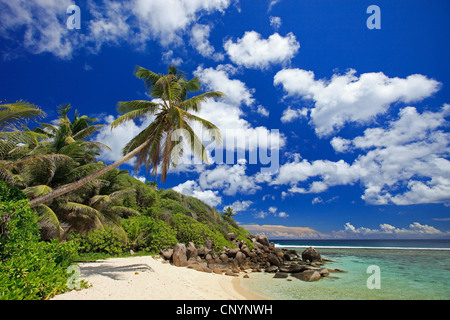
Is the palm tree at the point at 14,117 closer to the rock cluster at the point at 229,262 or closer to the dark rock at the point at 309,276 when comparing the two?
the rock cluster at the point at 229,262

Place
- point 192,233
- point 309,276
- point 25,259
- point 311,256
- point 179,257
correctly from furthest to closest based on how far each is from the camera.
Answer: point 311,256, point 192,233, point 179,257, point 309,276, point 25,259

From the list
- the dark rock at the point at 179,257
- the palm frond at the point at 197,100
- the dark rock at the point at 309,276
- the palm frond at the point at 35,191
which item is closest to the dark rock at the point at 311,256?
the dark rock at the point at 309,276

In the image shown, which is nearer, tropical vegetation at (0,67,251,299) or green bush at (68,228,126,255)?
tropical vegetation at (0,67,251,299)

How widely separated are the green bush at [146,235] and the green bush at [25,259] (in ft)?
31.4

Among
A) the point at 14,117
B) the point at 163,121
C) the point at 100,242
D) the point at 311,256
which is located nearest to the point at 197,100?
the point at 163,121

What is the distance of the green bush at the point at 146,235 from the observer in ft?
54.3

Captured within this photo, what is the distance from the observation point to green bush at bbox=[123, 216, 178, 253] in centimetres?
1656

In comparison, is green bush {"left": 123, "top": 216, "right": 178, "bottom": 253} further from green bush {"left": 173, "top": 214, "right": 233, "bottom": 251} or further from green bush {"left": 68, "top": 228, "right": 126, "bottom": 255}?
green bush {"left": 173, "top": 214, "right": 233, "bottom": 251}

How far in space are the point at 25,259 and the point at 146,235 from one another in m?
12.3

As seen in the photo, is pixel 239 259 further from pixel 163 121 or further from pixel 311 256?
pixel 163 121

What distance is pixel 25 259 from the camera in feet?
17.8

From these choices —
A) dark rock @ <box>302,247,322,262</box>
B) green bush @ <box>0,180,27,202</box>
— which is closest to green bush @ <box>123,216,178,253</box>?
green bush @ <box>0,180,27,202</box>

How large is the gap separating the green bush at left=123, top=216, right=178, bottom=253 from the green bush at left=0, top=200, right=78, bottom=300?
9561 mm
